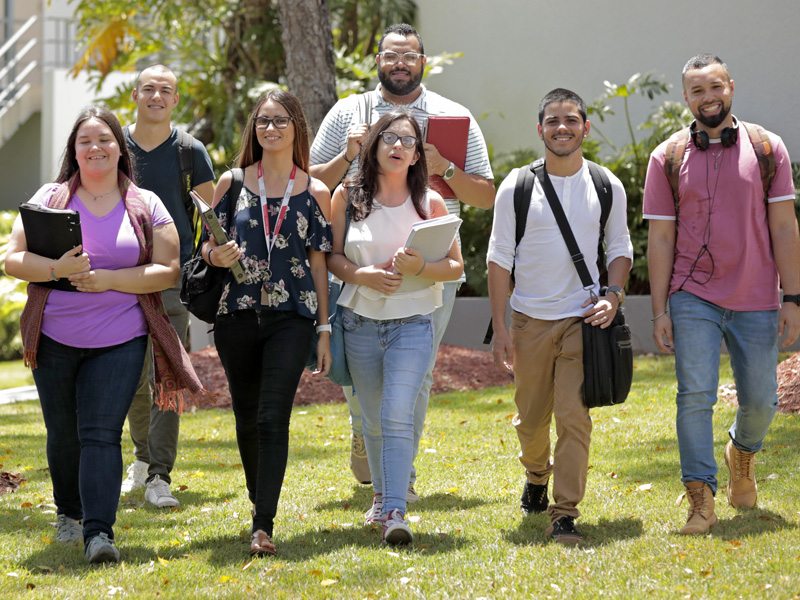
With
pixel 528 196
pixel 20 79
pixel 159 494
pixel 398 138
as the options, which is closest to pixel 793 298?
pixel 528 196

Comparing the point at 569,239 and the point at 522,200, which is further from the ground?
the point at 522,200

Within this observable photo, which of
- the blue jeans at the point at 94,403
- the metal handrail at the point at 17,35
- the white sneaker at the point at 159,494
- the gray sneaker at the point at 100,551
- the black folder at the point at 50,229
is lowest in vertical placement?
the white sneaker at the point at 159,494

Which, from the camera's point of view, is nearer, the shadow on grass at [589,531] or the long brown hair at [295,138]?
the shadow on grass at [589,531]

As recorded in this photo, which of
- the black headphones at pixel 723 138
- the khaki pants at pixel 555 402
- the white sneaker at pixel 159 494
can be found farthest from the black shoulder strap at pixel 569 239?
the white sneaker at pixel 159 494

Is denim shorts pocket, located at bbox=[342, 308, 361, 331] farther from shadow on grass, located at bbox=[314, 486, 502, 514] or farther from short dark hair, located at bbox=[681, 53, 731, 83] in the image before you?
short dark hair, located at bbox=[681, 53, 731, 83]

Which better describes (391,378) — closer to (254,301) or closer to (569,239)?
(254,301)

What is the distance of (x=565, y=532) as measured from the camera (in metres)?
4.81

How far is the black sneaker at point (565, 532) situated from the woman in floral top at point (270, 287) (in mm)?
1342

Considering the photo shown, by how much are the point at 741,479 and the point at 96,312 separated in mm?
3393

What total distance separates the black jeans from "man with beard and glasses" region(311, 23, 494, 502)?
3.15ft

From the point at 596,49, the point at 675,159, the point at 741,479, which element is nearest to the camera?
the point at 675,159

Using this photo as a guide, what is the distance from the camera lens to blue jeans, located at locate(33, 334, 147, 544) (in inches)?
184

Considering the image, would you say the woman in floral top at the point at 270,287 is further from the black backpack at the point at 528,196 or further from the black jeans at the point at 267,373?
the black backpack at the point at 528,196

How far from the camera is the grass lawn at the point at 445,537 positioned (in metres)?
4.20
